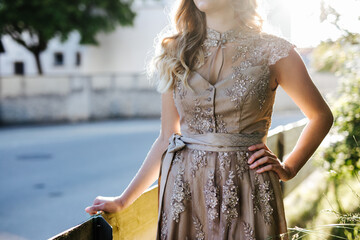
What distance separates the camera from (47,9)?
2036cm

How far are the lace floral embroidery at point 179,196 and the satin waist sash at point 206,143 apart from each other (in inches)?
3.4

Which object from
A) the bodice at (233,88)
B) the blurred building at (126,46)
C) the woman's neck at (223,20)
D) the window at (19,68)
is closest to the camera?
the bodice at (233,88)

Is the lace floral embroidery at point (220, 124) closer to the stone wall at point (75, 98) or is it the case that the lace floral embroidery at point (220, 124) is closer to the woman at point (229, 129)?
the woman at point (229, 129)

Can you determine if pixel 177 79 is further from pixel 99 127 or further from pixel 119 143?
pixel 99 127

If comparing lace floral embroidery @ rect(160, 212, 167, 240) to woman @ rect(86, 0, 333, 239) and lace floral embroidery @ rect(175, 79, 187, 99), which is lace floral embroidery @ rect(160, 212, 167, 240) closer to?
woman @ rect(86, 0, 333, 239)

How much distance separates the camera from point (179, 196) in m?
1.72

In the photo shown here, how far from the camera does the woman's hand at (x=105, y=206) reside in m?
1.90

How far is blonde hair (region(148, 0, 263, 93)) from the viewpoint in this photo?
187 cm

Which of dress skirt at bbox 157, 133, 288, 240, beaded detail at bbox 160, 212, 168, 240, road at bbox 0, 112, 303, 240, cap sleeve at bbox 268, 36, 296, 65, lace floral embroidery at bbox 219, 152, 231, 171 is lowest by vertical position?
road at bbox 0, 112, 303, 240

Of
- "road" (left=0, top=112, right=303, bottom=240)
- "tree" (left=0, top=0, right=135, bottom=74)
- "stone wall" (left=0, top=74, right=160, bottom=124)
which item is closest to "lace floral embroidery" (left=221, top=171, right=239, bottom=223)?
"road" (left=0, top=112, right=303, bottom=240)

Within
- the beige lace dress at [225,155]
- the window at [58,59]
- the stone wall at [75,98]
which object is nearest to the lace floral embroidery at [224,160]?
the beige lace dress at [225,155]

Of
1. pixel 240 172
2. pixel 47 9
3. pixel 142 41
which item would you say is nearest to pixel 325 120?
pixel 240 172

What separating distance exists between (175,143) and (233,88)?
360 mm

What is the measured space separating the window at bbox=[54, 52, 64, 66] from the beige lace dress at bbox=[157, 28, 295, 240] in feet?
99.3
